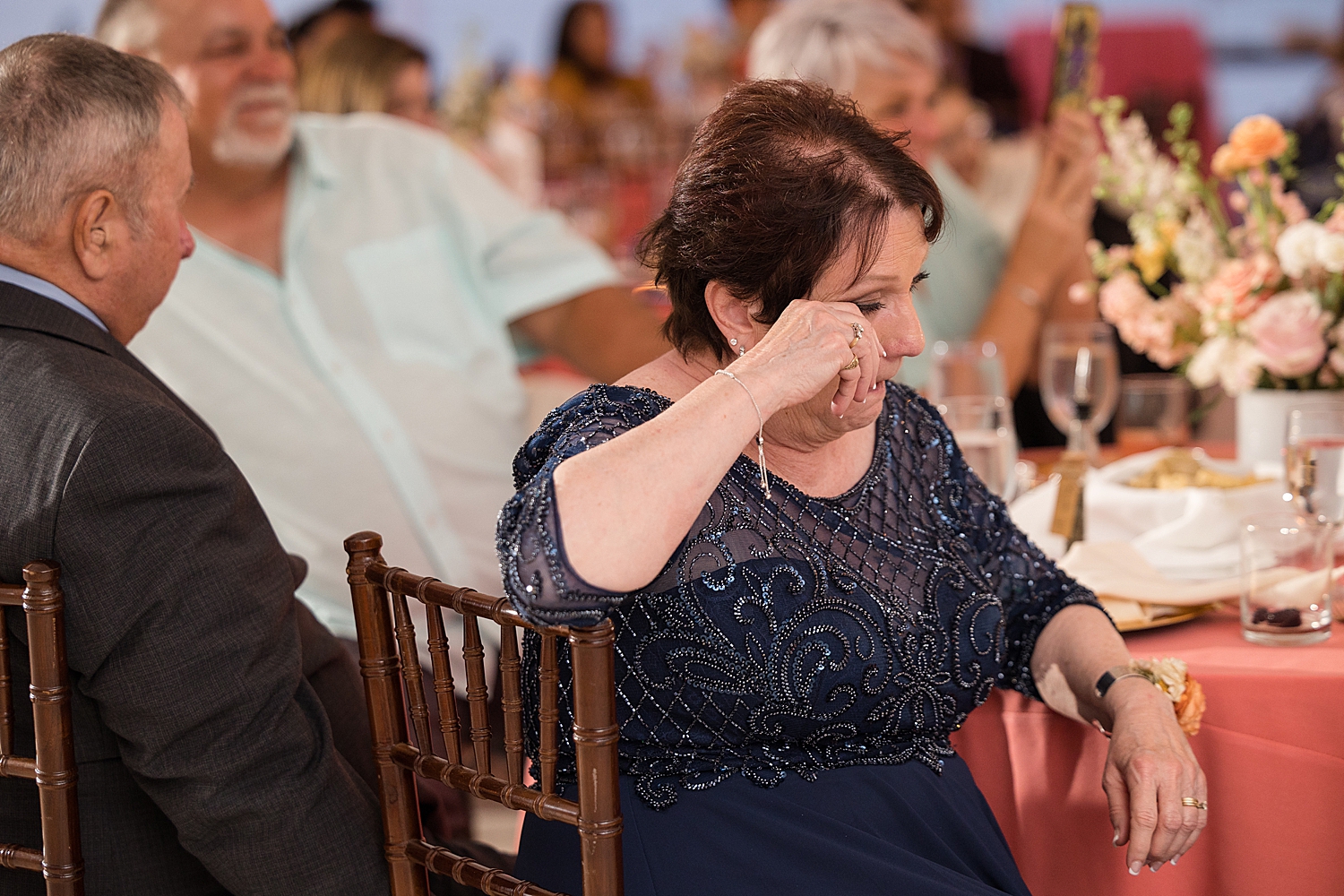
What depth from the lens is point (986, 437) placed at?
179 cm

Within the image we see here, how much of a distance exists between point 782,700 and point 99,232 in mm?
879

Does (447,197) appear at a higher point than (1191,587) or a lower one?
higher

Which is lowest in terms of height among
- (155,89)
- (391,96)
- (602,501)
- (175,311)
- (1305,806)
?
(1305,806)

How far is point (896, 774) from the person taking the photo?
1317mm

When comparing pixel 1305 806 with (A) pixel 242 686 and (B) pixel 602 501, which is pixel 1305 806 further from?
(A) pixel 242 686

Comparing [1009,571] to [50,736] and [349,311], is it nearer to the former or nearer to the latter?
[50,736]

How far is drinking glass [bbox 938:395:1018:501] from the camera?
177 centimetres

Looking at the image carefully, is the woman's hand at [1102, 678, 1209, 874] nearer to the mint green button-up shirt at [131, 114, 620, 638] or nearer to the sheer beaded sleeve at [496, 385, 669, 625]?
the sheer beaded sleeve at [496, 385, 669, 625]

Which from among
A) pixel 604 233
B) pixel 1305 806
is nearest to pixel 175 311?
pixel 1305 806

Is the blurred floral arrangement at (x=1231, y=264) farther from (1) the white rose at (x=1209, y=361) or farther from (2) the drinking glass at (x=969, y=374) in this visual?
(2) the drinking glass at (x=969, y=374)

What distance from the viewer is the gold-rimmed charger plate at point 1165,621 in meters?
1.52

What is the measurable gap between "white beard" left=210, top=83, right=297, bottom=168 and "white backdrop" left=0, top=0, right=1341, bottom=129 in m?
5.62

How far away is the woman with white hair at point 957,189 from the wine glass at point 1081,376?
59 cm

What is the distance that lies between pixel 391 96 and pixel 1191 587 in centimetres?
349
